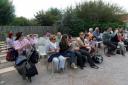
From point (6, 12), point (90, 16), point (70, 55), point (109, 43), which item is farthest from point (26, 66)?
point (6, 12)

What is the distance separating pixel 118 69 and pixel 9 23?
29.0 meters

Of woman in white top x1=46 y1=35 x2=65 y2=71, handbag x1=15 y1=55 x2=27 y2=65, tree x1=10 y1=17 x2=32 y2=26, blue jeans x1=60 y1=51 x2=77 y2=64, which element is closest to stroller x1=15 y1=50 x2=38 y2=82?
handbag x1=15 y1=55 x2=27 y2=65

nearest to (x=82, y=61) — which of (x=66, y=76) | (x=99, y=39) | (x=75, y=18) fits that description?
(x=66, y=76)

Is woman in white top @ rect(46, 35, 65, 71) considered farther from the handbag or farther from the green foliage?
the green foliage

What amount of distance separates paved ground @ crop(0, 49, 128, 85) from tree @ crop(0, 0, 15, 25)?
2622cm

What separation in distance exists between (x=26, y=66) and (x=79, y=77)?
2.19 meters

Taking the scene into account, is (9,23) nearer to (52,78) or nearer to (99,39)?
(99,39)

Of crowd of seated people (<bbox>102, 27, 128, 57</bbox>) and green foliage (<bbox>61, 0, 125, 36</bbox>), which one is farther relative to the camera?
green foliage (<bbox>61, 0, 125, 36</bbox>)

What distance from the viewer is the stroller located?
8.70 metres

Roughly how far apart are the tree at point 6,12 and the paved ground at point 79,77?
26215 millimetres

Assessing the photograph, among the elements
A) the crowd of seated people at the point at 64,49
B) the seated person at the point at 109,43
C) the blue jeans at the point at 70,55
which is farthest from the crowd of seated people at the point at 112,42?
the blue jeans at the point at 70,55

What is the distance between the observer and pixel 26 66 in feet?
28.5

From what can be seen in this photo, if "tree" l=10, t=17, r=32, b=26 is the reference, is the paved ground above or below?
below

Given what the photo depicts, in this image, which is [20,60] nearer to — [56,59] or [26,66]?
[26,66]
